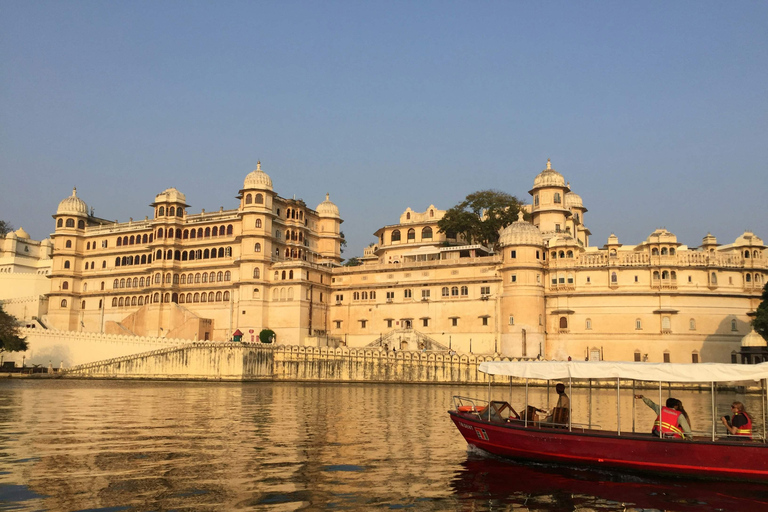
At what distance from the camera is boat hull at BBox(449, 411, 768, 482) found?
16.1 metres

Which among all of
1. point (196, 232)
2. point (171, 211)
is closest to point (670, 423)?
point (196, 232)

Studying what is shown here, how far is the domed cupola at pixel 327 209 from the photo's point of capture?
3312 inches

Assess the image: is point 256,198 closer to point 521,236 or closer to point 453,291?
point 453,291

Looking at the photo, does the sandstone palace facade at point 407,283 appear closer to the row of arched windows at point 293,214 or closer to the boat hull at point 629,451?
the row of arched windows at point 293,214

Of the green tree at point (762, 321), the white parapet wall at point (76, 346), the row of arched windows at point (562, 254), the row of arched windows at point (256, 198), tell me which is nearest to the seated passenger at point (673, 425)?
the green tree at point (762, 321)

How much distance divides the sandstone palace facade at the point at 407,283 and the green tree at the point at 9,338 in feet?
41.4

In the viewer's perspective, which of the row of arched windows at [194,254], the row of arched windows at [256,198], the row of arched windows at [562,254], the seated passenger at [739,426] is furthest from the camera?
the row of arched windows at [194,254]

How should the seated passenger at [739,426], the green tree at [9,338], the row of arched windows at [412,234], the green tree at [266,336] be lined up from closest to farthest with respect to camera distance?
1. the seated passenger at [739,426]
2. the green tree at [9,338]
3. the green tree at [266,336]
4. the row of arched windows at [412,234]

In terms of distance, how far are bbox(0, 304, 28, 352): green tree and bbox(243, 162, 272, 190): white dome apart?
78.9 ft

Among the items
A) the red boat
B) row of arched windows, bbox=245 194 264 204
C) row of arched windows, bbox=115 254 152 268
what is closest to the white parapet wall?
row of arched windows, bbox=115 254 152 268

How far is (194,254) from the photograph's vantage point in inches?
2965

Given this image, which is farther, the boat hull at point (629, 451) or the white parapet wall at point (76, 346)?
the white parapet wall at point (76, 346)

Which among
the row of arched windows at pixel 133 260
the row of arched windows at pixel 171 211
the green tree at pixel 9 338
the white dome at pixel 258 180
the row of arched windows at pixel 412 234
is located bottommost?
the green tree at pixel 9 338

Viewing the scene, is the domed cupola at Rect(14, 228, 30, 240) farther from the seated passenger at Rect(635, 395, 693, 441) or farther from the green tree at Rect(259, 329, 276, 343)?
the seated passenger at Rect(635, 395, 693, 441)
